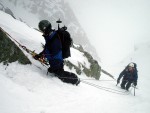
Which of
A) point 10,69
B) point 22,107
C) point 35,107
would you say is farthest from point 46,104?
point 10,69

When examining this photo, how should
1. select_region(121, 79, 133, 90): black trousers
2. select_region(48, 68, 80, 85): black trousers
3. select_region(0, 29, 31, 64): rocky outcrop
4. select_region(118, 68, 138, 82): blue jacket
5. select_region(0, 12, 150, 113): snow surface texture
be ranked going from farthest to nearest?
select_region(121, 79, 133, 90): black trousers, select_region(118, 68, 138, 82): blue jacket, select_region(48, 68, 80, 85): black trousers, select_region(0, 29, 31, 64): rocky outcrop, select_region(0, 12, 150, 113): snow surface texture

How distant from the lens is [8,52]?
6.83 m

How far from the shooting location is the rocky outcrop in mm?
6649

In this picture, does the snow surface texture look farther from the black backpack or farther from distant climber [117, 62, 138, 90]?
distant climber [117, 62, 138, 90]

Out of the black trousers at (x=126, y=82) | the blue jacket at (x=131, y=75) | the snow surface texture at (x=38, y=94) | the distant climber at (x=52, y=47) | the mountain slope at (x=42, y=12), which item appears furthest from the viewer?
the mountain slope at (x=42, y=12)

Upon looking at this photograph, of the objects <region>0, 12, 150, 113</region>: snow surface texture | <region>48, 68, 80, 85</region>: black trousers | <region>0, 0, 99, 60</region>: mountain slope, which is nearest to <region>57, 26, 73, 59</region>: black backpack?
<region>48, 68, 80, 85</region>: black trousers

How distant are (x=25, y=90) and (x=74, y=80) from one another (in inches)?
111

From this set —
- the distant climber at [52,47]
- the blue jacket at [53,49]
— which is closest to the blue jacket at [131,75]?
the distant climber at [52,47]

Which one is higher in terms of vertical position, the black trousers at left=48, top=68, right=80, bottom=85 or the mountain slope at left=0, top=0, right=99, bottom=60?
the mountain slope at left=0, top=0, right=99, bottom=60

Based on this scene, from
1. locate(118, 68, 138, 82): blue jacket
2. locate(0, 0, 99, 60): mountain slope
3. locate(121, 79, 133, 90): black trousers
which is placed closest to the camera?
locate(118, 68, 138, 82): blue jacket

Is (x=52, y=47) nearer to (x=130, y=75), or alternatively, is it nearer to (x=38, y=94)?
(x=38, y=94)

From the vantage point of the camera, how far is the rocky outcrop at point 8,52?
6649 millimetres

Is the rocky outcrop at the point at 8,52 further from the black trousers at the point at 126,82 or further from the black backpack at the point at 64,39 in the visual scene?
the black trousers at the point at 126,82

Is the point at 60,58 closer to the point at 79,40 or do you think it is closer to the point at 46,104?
the point at 46,104
